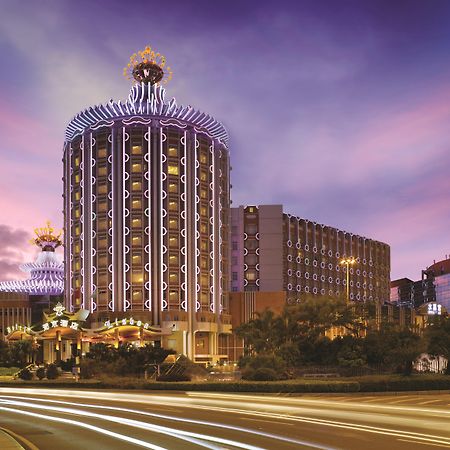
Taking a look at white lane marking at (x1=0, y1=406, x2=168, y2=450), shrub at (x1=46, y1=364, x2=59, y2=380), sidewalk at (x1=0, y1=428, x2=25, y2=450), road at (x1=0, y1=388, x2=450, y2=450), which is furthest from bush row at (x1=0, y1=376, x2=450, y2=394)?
sidewalk at (x1=0, y1=428, x2=25, y2=450)

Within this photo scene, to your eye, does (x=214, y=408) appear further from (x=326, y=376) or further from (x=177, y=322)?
(x=177, y=322)

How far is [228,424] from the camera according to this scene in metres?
24.6

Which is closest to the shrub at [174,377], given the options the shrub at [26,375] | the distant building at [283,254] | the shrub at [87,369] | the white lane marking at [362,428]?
the shrub at [87,369]

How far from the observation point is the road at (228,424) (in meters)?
19.2

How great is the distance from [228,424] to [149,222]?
3087 inches

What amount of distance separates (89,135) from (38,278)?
4419 cm

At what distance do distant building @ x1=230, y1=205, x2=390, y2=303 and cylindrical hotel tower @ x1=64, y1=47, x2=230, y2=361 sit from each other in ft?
48.7

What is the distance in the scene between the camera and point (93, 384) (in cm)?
5372

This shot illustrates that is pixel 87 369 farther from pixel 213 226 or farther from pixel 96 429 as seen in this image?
pixel 213 226

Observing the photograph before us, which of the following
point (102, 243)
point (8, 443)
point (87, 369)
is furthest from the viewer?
point (102, 243)

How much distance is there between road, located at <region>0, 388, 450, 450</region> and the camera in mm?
19219

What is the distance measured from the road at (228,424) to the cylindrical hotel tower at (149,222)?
62.9 m

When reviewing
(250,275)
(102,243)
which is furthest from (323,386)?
(250,275)

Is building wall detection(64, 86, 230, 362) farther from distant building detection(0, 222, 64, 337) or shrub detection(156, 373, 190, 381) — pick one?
shrub detection(156, 373, 190, 381)
